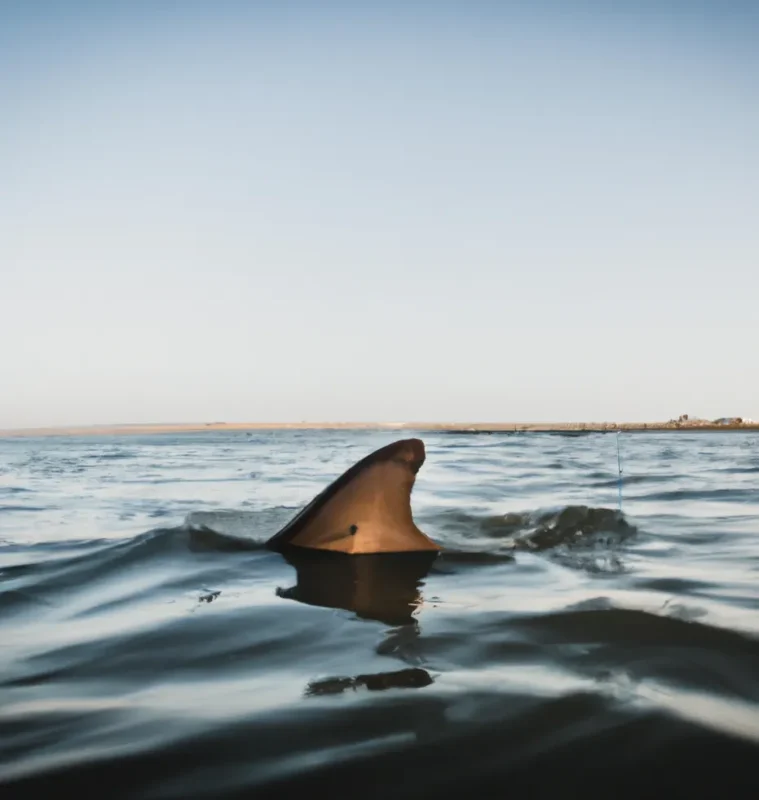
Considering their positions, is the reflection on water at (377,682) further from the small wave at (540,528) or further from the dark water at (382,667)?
the small wave at (540,528)

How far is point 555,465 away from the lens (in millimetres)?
19547

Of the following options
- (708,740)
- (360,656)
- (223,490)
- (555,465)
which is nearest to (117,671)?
(360,656)

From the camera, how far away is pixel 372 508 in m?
6.21

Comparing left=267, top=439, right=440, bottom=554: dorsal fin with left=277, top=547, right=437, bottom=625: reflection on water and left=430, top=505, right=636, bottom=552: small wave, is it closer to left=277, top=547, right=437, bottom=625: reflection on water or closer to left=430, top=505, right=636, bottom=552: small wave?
left=277, top=547, right=437, bottom=625: reflection on water

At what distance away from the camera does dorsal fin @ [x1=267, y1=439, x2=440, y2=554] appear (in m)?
6.12

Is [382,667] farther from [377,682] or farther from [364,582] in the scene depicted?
[364,582]

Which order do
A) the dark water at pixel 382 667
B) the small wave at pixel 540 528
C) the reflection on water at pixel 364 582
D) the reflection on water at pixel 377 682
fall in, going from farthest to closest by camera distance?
the small wave at pixel 540 528, the reflection on water at pixel 364 582, the reflection on water at pixel 377 682, the dark water at pixel 382 667

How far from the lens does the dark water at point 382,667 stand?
7.54 feet

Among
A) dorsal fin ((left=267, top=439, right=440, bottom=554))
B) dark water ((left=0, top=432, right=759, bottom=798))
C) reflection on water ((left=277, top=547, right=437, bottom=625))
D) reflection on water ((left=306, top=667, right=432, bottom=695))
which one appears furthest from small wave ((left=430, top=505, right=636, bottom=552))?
reflection on water ((left=306, top=667, right=432, bottom=695))

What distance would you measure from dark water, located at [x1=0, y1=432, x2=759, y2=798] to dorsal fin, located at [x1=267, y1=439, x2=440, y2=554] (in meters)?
0.34

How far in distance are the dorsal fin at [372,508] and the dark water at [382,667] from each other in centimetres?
34

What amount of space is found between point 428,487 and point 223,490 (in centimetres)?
390

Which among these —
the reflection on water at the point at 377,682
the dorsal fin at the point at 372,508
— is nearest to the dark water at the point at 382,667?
the reflection on water at the point at 377,682

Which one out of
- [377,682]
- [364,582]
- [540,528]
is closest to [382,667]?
[377,682]
